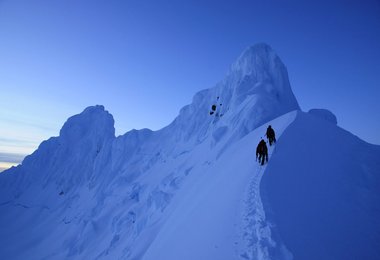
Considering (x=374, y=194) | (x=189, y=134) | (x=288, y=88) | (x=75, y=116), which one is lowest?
(x=374, y=194)

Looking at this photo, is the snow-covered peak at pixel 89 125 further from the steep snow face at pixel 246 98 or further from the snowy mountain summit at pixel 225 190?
the steep snow face at pixel 246 98

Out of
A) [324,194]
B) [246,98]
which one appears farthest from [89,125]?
[324,194]

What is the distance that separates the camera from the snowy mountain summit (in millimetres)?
10633

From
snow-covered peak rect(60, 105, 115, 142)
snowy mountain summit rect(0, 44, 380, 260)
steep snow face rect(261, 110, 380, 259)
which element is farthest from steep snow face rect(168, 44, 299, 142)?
snow-covered peak rect(60, 105, 115, 142)

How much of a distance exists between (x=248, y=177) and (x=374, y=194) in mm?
7505

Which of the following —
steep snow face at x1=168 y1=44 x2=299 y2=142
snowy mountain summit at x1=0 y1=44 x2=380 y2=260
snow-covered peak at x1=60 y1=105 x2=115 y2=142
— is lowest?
snowy mountain summit at x1=0 y1=44 x2=380 y2=260

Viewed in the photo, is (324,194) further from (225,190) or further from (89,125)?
(89,125)

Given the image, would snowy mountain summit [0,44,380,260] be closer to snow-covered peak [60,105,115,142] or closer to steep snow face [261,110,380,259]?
steep snow face [261,110,380,259]

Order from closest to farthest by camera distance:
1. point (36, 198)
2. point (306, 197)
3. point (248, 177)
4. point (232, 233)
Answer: point (232, 233) < point (306, 197) < point (248, 177) < point (36, 198)

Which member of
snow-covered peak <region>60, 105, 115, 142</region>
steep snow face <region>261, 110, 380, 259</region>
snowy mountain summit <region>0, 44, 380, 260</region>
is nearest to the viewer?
steep snow face <region>261, 110, 380, 259</region>

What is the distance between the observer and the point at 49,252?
260ft

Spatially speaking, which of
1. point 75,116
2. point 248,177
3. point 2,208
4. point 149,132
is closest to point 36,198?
point 2,208

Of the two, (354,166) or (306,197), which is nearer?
(306,197)

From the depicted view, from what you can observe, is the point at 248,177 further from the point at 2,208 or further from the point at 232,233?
the point at 2,208
